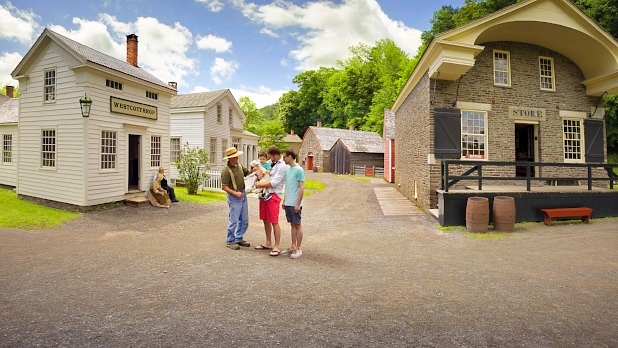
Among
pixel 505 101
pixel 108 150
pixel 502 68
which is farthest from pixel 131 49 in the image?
pixel 505 101


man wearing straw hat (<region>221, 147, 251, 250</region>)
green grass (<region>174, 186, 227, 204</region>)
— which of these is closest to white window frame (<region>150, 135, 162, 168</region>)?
green grass (<region>174, 186, 227, 204</region>)

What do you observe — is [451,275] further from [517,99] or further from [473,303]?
[517,99]

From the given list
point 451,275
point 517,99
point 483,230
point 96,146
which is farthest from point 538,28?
point 96,146

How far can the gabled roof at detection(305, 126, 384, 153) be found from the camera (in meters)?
36.9

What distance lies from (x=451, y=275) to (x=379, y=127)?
131ft

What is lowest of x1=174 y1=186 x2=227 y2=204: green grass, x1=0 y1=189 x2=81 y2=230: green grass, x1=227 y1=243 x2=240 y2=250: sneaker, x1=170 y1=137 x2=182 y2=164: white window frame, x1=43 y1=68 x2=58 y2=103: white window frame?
x1=227 y1=243 x2=240 y2=250: sneaker

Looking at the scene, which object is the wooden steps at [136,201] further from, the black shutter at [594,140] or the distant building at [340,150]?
the distant building at [340,150]

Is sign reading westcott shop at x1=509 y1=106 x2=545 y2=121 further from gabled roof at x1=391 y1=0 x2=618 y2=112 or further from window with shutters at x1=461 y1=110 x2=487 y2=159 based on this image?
gabled roof at x1=391 y1=0 x2=618 y2=112

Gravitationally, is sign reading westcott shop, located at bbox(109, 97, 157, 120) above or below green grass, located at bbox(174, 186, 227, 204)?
above

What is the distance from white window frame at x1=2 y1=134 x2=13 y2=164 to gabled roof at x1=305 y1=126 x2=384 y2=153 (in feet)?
89.4

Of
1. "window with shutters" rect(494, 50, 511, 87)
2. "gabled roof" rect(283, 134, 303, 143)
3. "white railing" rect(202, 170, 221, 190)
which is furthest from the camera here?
"gabled roof" rect(283, 134, 303, 143)

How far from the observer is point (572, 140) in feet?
42.0

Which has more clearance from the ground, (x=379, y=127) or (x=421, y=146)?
(x=379, y=127)

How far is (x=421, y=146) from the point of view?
40.5ft
